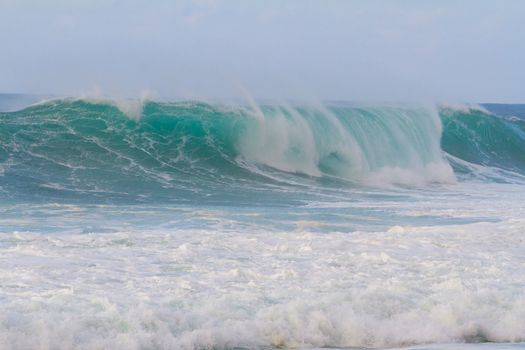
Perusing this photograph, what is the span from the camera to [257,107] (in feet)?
67.6

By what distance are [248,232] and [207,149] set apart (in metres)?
8.89

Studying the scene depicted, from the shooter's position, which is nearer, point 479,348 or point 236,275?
point 479,348

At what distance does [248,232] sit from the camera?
9.62 m

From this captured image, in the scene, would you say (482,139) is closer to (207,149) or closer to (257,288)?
(207,149)

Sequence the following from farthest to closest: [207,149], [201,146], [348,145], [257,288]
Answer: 1. [348,145]
2. [201,146]
3. [207,149]
4. [257,288]

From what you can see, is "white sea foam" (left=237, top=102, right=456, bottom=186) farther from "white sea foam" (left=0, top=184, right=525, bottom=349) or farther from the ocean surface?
"white sea foam" (left=0, top=184, right=525, bottom=349)

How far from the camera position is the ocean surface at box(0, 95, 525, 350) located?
5738mm

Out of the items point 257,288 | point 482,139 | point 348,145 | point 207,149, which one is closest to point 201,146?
point 207,149

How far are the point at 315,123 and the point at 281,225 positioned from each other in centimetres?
1051

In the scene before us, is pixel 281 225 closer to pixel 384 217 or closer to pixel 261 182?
pixel 384 217

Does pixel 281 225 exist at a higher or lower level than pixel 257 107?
lower

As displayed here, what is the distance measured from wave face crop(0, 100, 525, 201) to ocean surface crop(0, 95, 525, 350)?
6 cm

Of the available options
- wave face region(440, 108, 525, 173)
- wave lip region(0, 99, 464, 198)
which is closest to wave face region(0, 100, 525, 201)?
wave lip region(0, 99, 464, 198)

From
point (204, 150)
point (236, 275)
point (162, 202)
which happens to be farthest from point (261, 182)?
point (236, 275)
